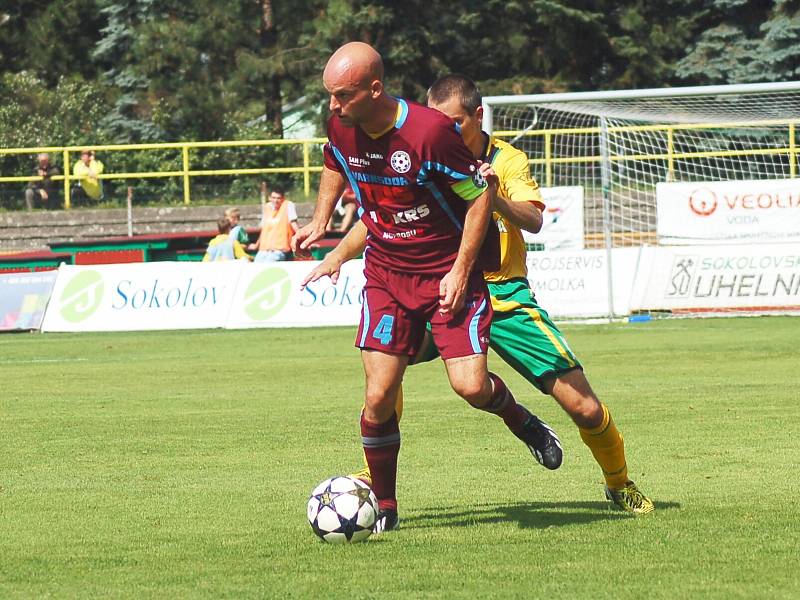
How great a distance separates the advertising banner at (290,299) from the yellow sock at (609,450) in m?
14.3

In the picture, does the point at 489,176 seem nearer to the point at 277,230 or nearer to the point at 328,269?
the point at 328,269

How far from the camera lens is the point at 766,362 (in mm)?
14961

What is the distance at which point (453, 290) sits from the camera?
6.29 meters

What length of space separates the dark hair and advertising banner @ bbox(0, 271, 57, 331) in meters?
16.2

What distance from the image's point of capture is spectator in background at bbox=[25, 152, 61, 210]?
33.5m

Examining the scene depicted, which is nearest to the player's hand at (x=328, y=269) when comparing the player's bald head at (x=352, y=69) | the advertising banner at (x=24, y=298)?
the player's bald head at (x=352, y=69)

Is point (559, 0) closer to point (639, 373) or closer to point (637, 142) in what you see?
point (637, 142)

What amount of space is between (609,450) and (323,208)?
176 cm

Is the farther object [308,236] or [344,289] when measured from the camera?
[344,289]

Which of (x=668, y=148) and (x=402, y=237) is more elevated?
(x=402, y=237)

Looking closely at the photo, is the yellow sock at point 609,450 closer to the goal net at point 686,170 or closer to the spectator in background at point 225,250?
the goal net at point 686,170

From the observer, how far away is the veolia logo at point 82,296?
21906mm

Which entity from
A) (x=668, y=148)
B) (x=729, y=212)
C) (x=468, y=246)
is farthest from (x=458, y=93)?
(x=668, y=148)

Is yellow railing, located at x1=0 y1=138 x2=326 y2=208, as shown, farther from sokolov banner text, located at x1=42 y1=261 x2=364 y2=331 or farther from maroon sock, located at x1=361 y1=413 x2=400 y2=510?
maroon sock, located at x1=361 y1=413 x2=400 y2=510
